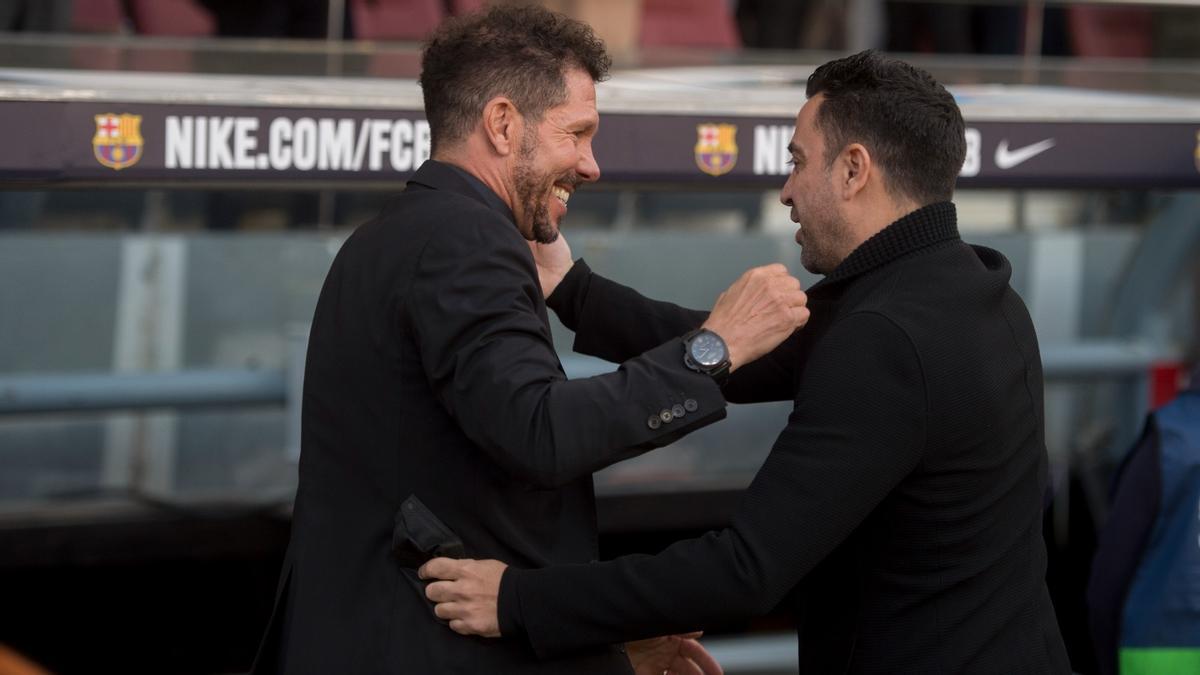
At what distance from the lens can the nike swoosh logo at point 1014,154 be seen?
3.20m

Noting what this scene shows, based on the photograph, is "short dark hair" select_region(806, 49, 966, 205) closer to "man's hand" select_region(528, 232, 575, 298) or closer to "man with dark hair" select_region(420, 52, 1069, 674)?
"man with dark hair" select_region(420, 52, 1069, 674)

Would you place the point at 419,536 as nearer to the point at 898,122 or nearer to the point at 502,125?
the point at 502,125

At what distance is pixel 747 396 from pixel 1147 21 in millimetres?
5301

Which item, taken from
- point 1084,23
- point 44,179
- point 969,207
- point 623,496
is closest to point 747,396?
point 44,179

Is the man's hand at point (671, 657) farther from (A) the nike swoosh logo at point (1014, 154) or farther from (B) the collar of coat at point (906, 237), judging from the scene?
(A) the nike swoosh logo at point (1014, 154)

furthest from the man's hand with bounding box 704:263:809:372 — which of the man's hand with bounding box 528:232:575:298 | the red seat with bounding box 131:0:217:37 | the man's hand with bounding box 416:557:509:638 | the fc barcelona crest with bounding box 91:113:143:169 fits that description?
the red seat with bounding box 131:0:217:37

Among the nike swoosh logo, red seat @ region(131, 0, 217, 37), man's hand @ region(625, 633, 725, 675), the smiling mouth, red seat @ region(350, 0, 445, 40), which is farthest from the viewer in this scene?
red seat @ region(350, 0, 445, 40)

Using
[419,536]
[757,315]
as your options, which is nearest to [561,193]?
[757,315]

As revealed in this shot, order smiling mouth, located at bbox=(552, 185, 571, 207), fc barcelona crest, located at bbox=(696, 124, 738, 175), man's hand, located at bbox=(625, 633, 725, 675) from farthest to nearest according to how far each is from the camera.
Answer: fc barcelona crest, located at bbox=(696, 124, 738, 175), man's hand, located at bbox=(625, 633, 725, 675), smiling mouth, located at bbox=(552, 185, 571, 207)

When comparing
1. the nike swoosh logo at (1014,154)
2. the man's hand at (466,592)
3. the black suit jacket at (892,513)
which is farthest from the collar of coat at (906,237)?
the nike swoosh logo at (1014,154)

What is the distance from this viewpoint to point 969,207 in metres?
6.82

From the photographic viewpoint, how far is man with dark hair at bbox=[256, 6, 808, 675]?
1.88m

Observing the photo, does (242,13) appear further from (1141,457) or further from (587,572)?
(587,572)

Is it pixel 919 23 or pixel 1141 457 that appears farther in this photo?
pixel 919 23
